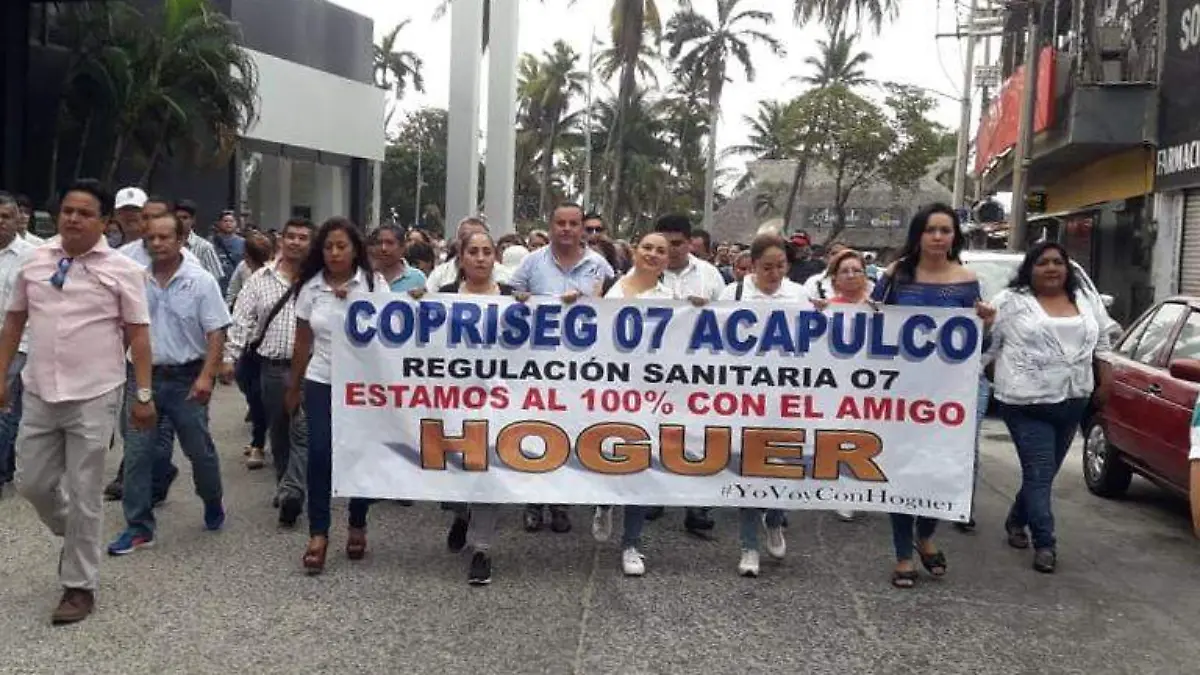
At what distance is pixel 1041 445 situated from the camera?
18.7 feet

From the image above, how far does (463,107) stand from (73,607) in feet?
41.6

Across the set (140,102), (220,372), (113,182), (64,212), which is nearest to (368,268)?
(220,372)

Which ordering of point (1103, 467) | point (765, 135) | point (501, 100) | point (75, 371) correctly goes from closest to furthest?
1. point (75, 371)
2. point (1103, 467)
3. point (501, 100)
4. point (765, 135)

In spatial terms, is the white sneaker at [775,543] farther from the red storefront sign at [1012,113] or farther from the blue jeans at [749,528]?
the red storefront sign at [1012,113]

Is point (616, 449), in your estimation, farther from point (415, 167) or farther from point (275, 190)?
point (415, 167)

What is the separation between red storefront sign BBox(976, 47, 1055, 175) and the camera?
18844 millimetres

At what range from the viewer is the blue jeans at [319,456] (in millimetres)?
5383

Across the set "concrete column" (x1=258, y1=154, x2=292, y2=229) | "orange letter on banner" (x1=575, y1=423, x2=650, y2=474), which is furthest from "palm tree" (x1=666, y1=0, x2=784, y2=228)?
"orange letter on banner" (x1=575, y1=423, x2=650, y2=474)

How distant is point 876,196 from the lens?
171 ft

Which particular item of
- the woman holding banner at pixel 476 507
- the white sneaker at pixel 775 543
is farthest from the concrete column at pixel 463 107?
the white sneaker at pixel 775 543

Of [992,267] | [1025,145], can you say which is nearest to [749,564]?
[992,267]

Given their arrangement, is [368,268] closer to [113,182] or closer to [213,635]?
[213,635]

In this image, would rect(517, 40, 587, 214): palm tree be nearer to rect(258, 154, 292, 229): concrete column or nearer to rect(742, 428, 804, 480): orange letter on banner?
→ rect(258, 154, 292, 229): concrete column

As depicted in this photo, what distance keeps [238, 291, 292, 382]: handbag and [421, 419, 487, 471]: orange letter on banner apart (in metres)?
1.07
